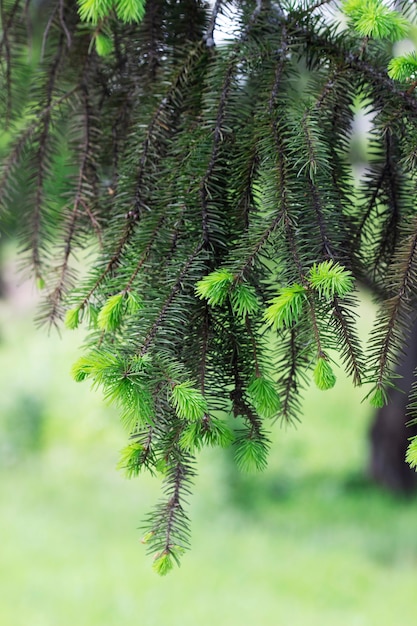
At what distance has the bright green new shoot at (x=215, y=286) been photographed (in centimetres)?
90

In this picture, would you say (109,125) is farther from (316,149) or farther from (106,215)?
(316,149)

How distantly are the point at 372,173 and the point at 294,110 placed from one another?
10.1 inches

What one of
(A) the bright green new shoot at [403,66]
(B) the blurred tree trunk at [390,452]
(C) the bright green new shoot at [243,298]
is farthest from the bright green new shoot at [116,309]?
(B) the blurred tree trunk at [390,452]

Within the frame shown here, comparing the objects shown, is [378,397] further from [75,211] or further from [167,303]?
[75,211]

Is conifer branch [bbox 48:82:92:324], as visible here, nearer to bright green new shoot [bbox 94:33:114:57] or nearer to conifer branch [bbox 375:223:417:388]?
bright green new shoot [bbox 94:33:114:57]

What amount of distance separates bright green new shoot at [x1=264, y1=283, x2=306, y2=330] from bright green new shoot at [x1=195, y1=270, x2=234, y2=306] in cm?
7

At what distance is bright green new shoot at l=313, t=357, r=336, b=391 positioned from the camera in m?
0.89

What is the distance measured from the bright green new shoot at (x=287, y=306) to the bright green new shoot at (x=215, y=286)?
2.7 inches

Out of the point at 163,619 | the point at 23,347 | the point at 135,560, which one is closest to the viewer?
the point at 163,619

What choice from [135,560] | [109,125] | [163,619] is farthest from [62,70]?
[135,560]

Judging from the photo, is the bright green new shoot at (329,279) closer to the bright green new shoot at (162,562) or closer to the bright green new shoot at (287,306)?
the bright green new shoot at (287,306)

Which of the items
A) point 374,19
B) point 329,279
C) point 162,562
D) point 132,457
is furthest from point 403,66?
point 162,562

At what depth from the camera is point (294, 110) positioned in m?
1.03

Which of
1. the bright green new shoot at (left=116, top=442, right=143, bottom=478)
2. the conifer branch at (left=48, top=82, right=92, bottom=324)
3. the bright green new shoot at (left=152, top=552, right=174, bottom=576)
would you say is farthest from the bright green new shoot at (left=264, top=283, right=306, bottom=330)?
the conifer branch at (left=48, top=82, right=92, bottom=324)
